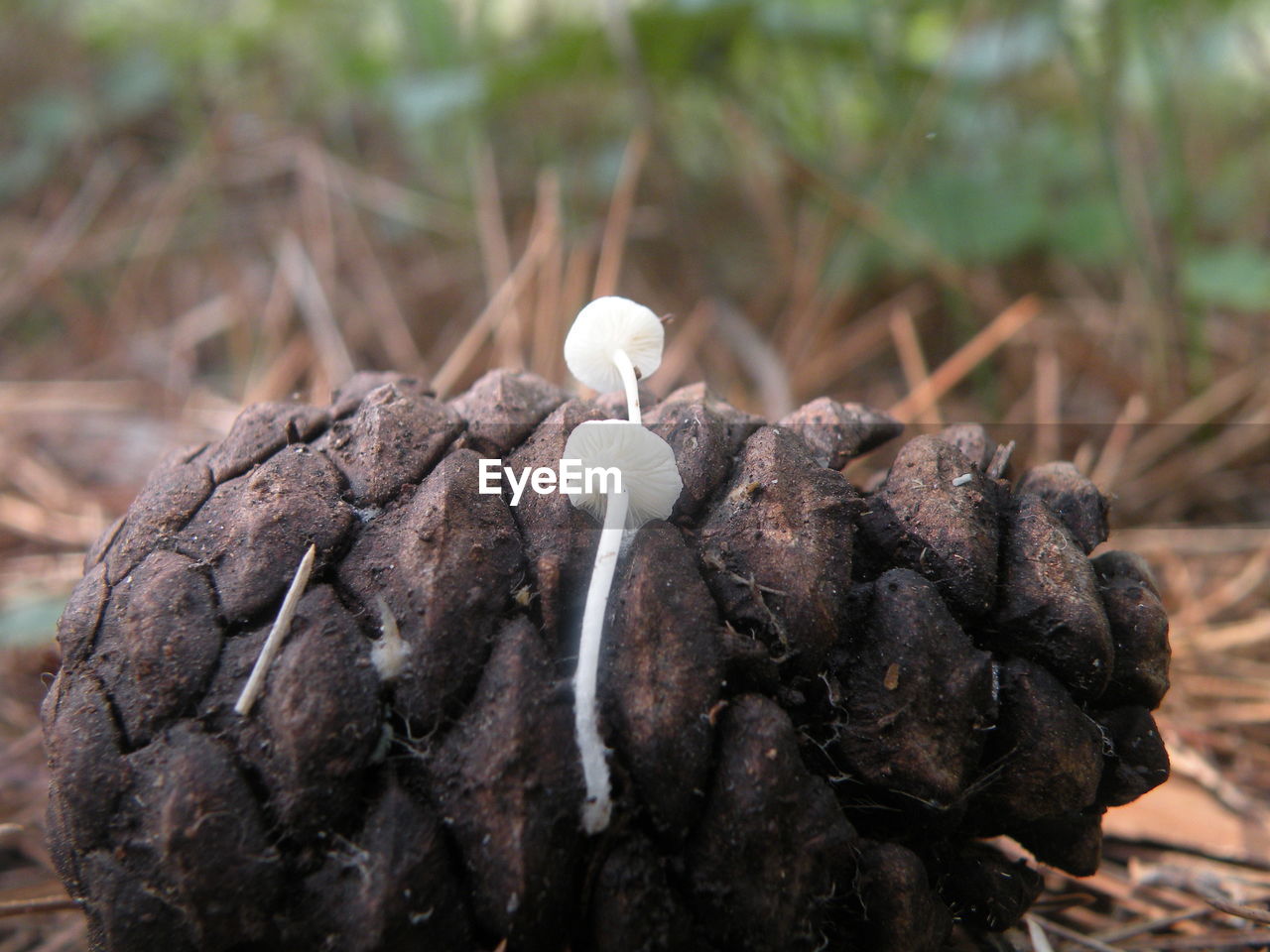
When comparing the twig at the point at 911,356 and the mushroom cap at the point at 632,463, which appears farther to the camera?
the twig at the point at 911,356

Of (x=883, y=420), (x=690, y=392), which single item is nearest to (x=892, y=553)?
(x=883, y=420)

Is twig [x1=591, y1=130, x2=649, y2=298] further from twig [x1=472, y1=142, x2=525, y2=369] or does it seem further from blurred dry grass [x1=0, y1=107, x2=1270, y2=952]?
twig [x1=472, y1=142, x2=525, y2=369]

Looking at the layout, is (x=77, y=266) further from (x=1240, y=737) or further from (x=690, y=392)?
(x=1240, y=737)

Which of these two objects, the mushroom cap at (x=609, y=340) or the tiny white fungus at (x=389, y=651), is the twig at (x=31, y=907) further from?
the mushroom cap at (x=609, y=340)

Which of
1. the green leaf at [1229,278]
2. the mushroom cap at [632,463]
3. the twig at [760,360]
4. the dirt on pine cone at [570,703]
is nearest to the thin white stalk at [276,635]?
the dirt on pine cone at [570,703]

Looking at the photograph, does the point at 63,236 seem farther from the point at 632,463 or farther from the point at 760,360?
the point at 632,463

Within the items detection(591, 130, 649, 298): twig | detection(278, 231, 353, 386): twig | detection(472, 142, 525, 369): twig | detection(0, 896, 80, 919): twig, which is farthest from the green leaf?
detection(0, 896, 80, 919): twig

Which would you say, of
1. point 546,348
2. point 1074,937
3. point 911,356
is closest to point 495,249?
point 546,348
